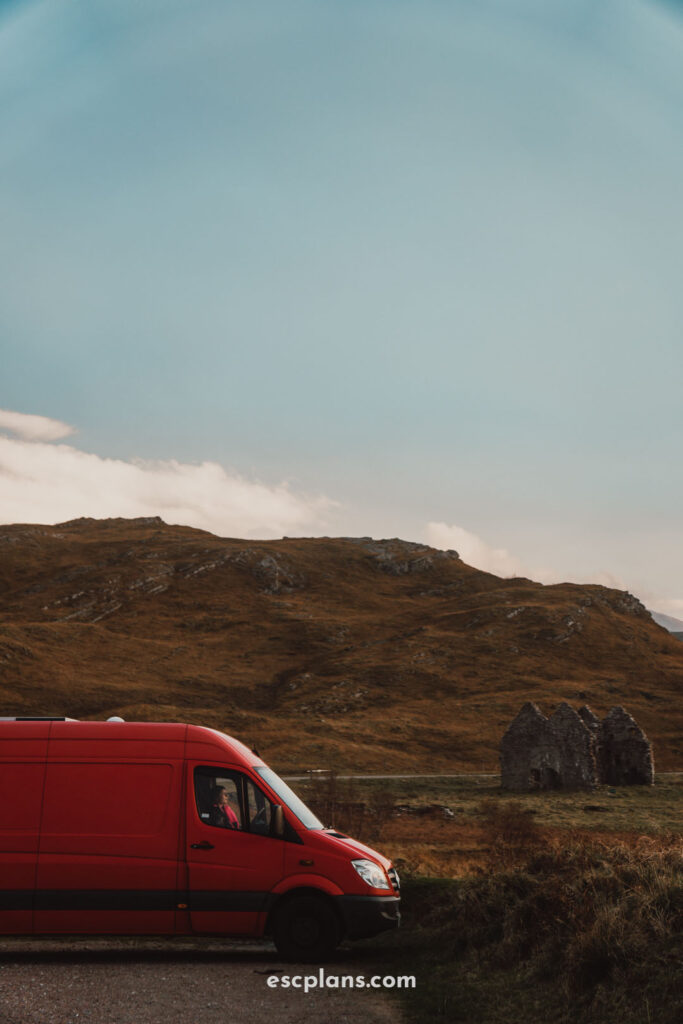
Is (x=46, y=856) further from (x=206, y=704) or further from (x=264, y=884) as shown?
(x=206, y=704)

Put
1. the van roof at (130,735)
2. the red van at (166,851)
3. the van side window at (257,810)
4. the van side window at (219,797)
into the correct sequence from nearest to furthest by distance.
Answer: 1. the red van at (166,851)
2. the van side window at (257,810)
3. the van side window at (219,797)
4. the van roof at (130,735)

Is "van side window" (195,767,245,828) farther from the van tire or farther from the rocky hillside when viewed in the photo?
the rocky hillside

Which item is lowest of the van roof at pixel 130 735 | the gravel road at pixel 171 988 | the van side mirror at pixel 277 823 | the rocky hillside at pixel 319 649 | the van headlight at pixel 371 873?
the gravel road at pixel 171 988

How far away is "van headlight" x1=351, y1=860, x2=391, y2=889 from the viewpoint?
1156cm

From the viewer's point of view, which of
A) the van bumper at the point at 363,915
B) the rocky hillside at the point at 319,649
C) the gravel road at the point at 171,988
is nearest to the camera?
the gravel road at the point at 171,988

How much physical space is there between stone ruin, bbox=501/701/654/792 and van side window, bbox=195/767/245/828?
48626 mm

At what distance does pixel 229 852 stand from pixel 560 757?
5008cm

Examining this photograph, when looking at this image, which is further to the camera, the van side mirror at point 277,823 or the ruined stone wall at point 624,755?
the ruined stone wall at point 624,755

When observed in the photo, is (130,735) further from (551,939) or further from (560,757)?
(560,757)

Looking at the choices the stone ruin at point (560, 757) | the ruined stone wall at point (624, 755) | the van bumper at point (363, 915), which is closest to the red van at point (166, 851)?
the van bumper at point (363, 915)

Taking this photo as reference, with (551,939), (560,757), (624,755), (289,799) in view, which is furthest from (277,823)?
(624,755)

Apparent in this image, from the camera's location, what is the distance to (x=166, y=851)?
1164 centimetres

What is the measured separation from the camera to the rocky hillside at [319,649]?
91062 mm

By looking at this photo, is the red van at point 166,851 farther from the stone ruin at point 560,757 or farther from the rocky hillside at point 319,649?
the rocky hillside at point 319,649
